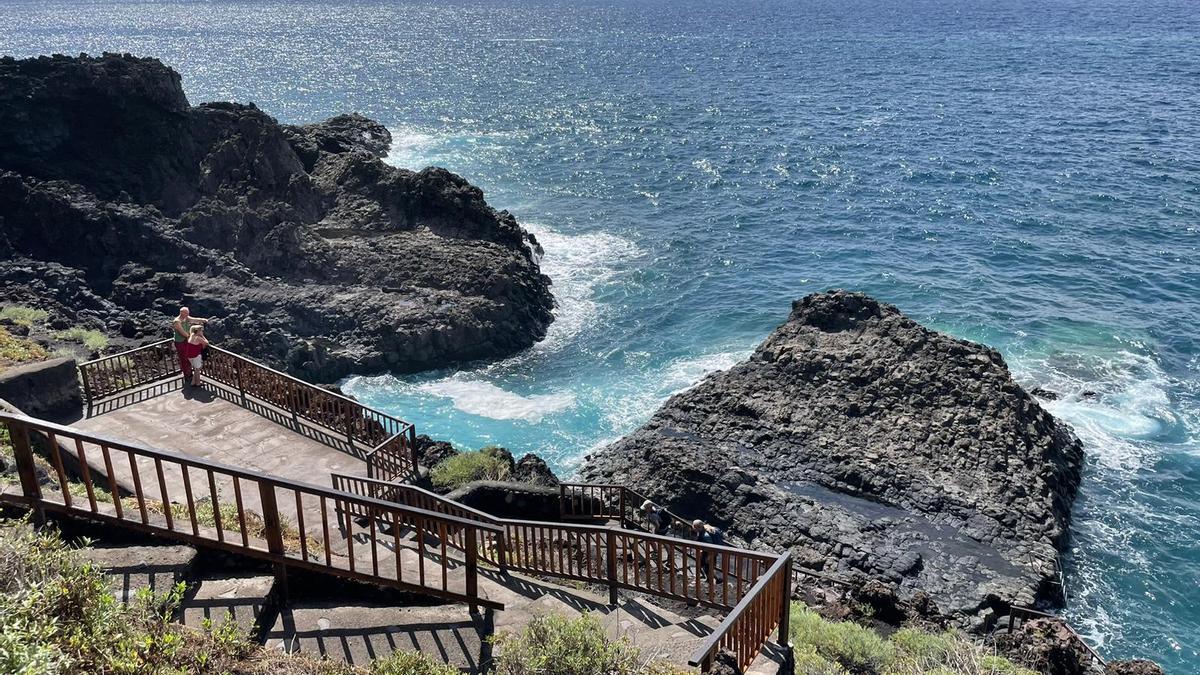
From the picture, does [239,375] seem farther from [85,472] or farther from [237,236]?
[237,236]

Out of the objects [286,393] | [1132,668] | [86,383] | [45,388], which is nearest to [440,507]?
[286,393]

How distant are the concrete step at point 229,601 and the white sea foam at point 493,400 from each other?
20.5 meters

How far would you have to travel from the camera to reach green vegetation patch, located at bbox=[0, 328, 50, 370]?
19.0 m

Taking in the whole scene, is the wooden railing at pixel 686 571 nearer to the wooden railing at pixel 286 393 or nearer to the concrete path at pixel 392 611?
the concrete path at pixel 392 611

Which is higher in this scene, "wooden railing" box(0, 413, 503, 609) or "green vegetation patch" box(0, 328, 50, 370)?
"wooden railing" box(0, 413, 503, 609)

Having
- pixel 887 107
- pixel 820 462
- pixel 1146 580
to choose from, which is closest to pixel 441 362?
pixel 820 462

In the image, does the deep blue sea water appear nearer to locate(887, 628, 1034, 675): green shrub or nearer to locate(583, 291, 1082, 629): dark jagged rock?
locate(583, 291, 1082, 629): dark jagged rock

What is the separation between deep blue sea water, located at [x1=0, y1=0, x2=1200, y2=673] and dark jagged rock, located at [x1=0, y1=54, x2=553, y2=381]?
2.49m

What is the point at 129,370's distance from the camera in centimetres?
1708

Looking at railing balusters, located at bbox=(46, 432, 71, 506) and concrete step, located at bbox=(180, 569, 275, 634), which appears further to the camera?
railing balusters, located at bbox=(46, 432, 71, 506)

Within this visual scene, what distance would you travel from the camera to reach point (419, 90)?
96.0 m

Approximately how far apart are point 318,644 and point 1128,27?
142m

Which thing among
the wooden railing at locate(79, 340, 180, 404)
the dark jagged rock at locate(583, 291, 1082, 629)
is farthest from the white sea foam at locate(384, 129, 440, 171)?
the wooden railing at locate(79, 340, 180, 404)

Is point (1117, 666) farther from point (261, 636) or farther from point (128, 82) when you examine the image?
point (128, 82)
